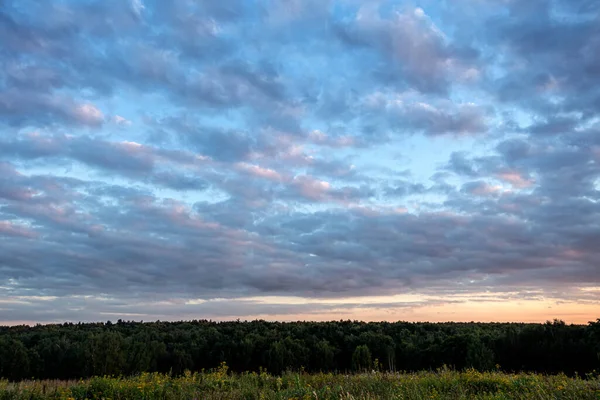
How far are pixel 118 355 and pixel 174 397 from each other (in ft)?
48.3

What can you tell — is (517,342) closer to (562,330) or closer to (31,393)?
(562,330)

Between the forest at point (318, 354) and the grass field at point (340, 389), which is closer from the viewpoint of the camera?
the grass field at point (340, 389)

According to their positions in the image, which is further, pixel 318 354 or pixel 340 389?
pixel 318 354

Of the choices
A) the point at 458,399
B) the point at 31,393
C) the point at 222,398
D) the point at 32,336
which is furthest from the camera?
the point at 32,336

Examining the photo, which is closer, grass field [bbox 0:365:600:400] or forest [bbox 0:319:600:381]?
grass field [bbox 0:365:600:400]

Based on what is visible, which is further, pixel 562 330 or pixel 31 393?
pixel 562 330

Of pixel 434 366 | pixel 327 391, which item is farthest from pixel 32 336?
pixel 327 391

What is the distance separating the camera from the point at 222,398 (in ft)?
45.9

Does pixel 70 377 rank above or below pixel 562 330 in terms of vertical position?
below

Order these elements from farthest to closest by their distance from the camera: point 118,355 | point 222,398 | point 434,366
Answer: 1. point 434,366
2. point 118,355
3. point 222,398

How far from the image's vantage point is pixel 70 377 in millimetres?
27922

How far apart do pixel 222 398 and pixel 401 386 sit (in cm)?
511

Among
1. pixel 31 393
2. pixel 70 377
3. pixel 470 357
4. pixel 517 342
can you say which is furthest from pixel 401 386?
pixel 70 377

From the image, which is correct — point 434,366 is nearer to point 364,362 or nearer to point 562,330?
point 364,362
